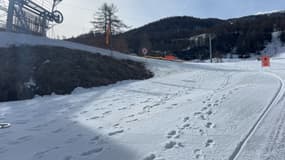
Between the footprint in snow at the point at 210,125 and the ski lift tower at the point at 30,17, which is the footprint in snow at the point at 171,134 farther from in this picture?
the ski lift tower at the point at 30,17

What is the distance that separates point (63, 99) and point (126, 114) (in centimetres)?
355

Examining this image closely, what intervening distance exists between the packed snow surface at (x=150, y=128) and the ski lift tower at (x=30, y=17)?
52.2ft

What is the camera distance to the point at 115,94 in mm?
10328

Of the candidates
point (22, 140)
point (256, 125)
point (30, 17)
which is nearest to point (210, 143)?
point (256, 125)

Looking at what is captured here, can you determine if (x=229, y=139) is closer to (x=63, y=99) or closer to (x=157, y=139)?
(x=157, y=139)

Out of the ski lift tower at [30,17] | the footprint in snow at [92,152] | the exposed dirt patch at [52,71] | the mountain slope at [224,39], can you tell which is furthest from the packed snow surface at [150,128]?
the mountain slope at [224,39]

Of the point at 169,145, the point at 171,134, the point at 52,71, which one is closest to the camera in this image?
the point at 169,145

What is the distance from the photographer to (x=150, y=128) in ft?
18.2

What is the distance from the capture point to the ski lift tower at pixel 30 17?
23.4m

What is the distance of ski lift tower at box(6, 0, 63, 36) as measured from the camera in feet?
76.7

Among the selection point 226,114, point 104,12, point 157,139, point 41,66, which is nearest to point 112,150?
point 157,139

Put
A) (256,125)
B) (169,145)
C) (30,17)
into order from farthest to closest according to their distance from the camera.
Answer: (30,17)
(256,125)
(169,145)

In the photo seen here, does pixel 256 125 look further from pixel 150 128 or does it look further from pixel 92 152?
pixel 92 152

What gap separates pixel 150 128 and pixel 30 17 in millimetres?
23724
